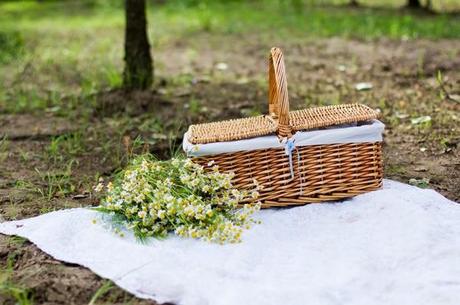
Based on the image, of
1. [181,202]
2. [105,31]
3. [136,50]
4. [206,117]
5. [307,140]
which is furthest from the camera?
[105,31]

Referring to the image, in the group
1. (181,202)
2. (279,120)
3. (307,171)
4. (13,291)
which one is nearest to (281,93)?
(279,120)

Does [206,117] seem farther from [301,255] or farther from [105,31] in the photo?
[105,31]

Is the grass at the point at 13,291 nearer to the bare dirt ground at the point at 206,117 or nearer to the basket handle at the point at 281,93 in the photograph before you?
the bare dirt ground at the point at 206,117

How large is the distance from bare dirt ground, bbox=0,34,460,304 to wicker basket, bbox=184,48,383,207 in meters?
0.47

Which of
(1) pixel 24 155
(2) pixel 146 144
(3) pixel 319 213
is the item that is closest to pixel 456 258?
(3) pixel 319 213

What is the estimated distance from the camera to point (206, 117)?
5.58 metres

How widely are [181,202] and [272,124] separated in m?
0.65

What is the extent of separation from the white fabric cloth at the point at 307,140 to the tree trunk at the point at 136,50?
7.86 ft

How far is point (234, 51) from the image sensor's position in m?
8.03

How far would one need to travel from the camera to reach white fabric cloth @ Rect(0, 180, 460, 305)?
9.81ft

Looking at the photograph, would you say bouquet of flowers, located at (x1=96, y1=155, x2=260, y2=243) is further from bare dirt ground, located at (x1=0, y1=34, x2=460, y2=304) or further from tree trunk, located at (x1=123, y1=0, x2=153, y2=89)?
tree trunk, located at (x1=123, y1=0, x2=153, y2=89)

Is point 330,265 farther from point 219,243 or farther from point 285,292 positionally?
point 219,243

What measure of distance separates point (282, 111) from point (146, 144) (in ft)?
4.47

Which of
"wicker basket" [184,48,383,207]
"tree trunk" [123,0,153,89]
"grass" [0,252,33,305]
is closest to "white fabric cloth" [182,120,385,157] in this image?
"wicker basket" [184,48,383,207]
